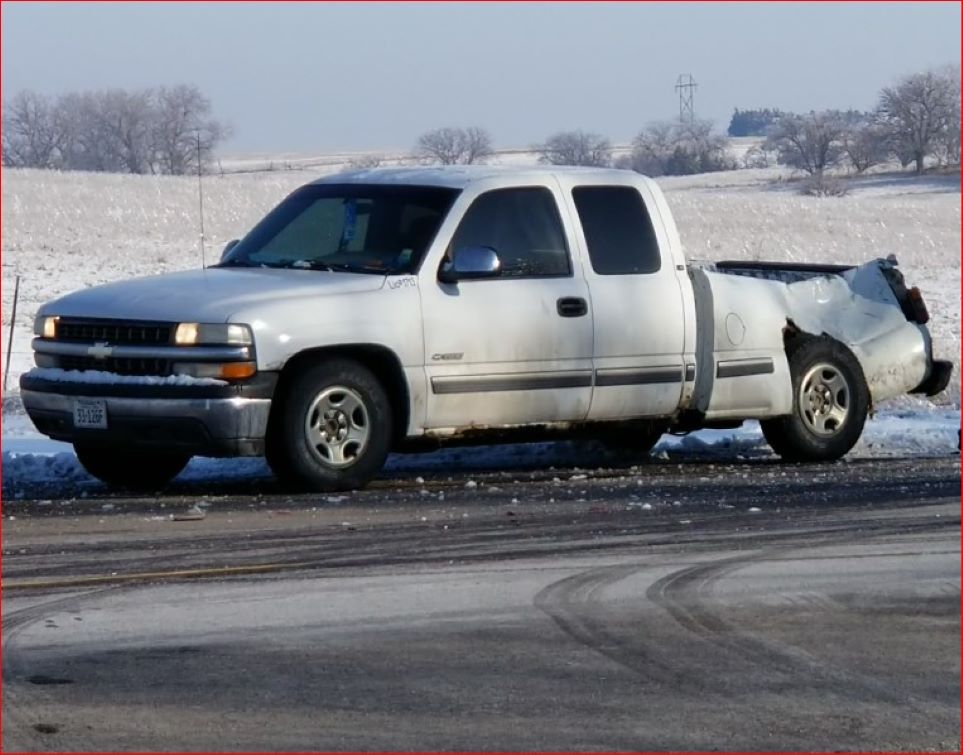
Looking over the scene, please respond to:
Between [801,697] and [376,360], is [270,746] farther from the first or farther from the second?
[376,360]

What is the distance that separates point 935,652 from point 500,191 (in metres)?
5.19

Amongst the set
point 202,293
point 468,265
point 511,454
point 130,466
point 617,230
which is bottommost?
point 511,454

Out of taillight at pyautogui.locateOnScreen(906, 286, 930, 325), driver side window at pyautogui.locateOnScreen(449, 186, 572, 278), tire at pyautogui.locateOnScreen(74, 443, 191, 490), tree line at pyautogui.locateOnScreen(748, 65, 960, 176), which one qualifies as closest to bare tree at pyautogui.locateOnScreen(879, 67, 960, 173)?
tree line at pyautogui.locateOnScreen(748, 65, 960, 176)

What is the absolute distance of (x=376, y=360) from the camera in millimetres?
10328

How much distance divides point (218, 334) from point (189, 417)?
0.46 metres

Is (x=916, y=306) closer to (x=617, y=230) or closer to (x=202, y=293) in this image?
(x=617, y=230)

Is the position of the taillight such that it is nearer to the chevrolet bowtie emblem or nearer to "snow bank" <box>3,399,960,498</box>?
"snow bank" <box>3,399,960,498</box>

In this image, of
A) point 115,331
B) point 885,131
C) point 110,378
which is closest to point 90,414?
point 110,378

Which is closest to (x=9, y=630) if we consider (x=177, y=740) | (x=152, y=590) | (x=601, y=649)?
(x=152, y=590)

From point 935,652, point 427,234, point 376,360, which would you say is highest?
point 427,234

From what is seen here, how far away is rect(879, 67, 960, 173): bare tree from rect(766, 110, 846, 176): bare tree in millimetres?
640

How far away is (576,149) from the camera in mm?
19703

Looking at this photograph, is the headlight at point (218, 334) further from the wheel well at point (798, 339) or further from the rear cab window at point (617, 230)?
the wheel well at point (798, 339)

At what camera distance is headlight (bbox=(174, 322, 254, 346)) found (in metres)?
9.68
